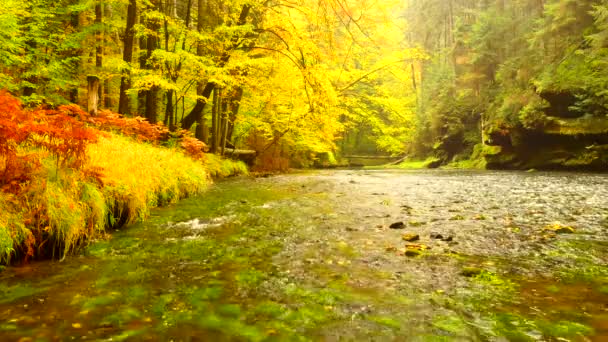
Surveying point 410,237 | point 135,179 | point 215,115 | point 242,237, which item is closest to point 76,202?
point 135,179

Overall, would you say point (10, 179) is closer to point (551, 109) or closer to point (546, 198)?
point (546, 198)

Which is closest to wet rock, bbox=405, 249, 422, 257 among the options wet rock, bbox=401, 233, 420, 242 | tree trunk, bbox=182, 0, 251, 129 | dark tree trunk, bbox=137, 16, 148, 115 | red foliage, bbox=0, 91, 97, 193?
wet rock, bbox=401, 233, 420, 242

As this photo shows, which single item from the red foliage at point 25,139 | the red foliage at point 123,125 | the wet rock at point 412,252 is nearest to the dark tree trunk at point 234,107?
the red foliage at point 123,125

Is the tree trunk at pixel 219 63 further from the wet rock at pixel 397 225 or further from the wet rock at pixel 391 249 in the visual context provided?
the wet rock at pixel 391 249

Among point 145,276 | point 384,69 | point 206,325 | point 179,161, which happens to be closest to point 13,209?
point 145,276

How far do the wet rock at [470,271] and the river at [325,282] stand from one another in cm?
2

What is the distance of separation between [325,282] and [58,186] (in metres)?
3.62

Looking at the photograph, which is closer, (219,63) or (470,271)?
(470,271)

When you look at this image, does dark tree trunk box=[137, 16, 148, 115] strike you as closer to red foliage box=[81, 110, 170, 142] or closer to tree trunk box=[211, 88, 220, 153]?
tree trunk box=[211, 88, 220, 153]

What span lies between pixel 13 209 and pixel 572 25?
2399cm

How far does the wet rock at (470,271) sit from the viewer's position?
4159 millimetres

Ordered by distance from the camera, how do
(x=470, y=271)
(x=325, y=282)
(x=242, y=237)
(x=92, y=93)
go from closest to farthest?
(x=325, y=282) → (x=470, y=271) → (x=242, y=237) → (x=92, y=93)

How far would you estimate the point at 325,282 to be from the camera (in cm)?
402

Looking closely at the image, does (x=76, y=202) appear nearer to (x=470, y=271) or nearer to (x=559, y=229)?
(x=470, y=271)
